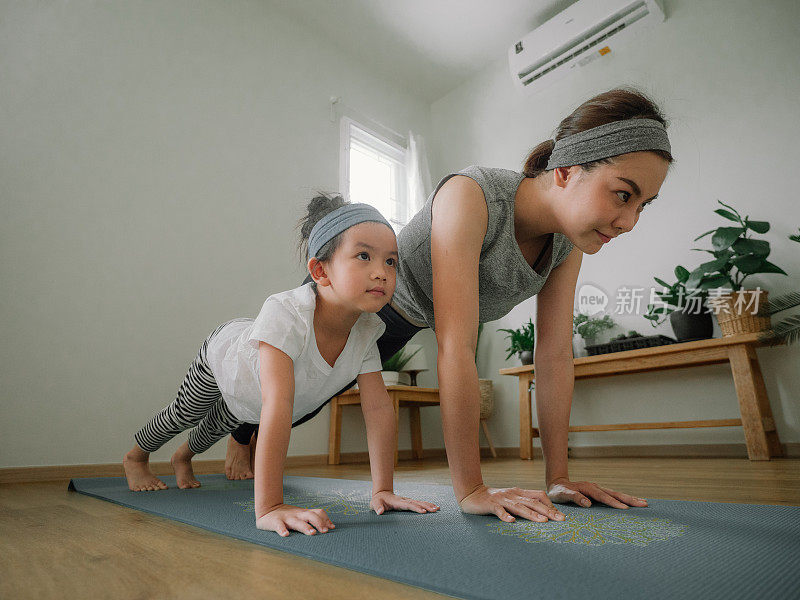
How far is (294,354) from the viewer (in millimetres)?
1013

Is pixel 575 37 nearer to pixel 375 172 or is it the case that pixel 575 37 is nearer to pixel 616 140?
pixel 375 172

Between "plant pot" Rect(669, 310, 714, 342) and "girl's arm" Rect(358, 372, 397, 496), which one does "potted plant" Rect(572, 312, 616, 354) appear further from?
"girl's arm" Rect(358, 372, 397, 496)

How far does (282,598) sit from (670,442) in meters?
2.78

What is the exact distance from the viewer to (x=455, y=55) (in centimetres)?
408

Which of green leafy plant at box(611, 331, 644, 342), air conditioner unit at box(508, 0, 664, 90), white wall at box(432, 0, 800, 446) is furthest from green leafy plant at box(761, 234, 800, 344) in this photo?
air conditioner unit at box(508, 0, 664, 90)

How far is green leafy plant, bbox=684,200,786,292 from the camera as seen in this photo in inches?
91.4

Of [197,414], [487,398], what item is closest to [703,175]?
[487,398]

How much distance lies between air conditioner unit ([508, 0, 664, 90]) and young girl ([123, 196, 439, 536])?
2940 millimetres

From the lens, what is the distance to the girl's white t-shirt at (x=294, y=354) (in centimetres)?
102

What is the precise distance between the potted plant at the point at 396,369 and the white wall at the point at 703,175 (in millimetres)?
777

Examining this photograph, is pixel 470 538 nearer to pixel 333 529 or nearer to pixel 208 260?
pixel 333 529

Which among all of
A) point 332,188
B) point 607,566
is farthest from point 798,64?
point 607,566

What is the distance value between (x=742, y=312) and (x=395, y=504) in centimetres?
209

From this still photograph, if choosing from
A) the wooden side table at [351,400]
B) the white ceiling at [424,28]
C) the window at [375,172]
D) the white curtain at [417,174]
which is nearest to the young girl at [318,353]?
the wooden side table at [351,400]
